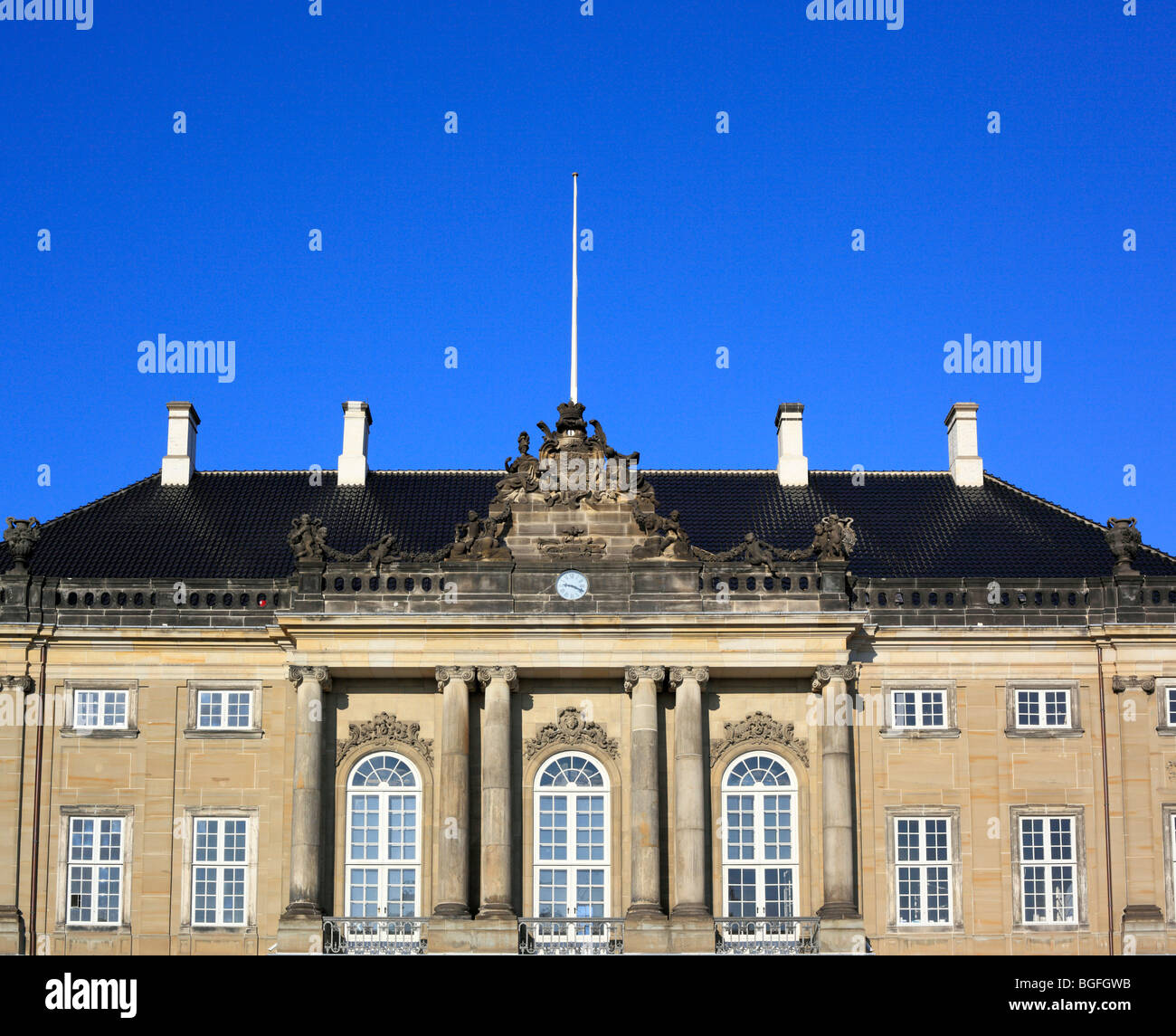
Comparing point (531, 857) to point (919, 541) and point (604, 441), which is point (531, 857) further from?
point (919, 541)

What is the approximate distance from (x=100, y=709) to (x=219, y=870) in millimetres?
4317

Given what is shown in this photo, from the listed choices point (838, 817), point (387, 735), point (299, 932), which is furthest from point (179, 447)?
point (838, 817)

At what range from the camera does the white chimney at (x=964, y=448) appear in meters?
46.7

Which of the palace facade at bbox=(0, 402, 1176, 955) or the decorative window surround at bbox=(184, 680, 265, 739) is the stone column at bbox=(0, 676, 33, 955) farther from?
the decorative window surround at bbox=(184, 680, 265, 739)

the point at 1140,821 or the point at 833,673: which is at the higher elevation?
the point at 833,673

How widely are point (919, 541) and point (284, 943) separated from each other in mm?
17191

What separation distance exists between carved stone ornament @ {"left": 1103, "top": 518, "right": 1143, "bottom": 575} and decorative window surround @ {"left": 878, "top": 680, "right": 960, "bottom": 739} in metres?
4.43

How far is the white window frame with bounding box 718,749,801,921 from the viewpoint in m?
38.3

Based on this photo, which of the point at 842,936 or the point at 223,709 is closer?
the point at 842,936

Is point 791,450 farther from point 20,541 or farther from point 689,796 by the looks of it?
point 20,541

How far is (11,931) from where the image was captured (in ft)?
125

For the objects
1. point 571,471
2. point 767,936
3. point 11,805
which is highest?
point 571,471

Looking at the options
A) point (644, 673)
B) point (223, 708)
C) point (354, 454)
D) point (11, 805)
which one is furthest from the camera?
point (354, 454)

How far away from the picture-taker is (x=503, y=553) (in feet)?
126
